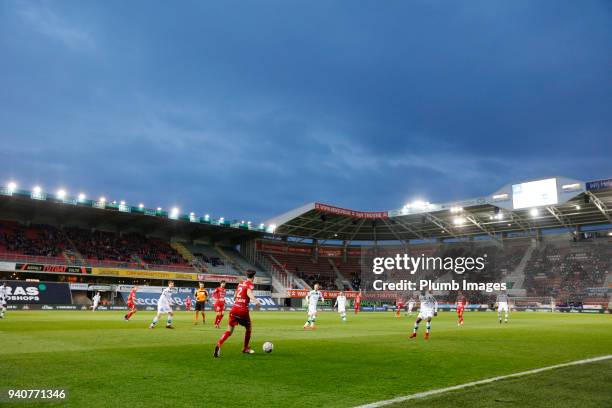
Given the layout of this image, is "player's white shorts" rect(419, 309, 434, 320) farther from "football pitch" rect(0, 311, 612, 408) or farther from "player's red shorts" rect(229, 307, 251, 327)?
"player's red shorts" rect(229, 307, 251, 327)

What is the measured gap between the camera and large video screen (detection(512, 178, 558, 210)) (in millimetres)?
58219

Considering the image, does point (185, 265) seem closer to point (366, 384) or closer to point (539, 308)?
point (539, 308)

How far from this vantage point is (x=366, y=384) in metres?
8.77

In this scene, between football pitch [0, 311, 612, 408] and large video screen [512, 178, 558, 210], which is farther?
large video screen [512, 178, 558, 210]

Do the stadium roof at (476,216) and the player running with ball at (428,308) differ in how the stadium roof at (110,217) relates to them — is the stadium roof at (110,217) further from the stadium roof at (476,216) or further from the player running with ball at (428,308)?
the player running with ball at (428,308)

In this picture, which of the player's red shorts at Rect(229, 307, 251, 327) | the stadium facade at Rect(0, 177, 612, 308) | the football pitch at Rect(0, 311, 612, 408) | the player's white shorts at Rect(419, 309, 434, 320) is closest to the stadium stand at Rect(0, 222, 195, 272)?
the stadium facade at Rect(0, 177, 612, 308)

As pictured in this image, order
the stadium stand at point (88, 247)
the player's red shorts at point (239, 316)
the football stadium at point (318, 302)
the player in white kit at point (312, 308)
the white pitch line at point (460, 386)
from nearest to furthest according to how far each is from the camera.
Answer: the white pitch line at point (460, 386) → the football stadium at point (318, 302) → the player's red shorts at point (239, 316) → the player in white kit at point (312, 308) → the stadium stand at point (88, 247)

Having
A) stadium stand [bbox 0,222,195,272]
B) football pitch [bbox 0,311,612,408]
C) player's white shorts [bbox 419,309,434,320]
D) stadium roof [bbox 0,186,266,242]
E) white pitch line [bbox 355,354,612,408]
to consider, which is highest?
stadium roof [bbox 0,186,266,242]

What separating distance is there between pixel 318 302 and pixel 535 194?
29704 millimetres

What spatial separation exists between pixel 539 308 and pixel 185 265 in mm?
Result: 48591

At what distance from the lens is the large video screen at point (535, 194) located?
2292 inches

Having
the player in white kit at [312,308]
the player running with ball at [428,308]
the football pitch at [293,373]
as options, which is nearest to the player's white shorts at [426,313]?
the player running with ball at [428,308]

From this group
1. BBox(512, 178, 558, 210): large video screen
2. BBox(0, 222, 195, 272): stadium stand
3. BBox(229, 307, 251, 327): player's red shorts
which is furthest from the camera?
BBox(512, 178, 558, 210): large video screen

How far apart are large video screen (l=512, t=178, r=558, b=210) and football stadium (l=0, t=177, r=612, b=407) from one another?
14cm
